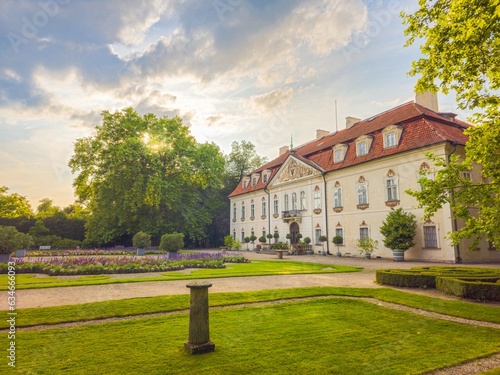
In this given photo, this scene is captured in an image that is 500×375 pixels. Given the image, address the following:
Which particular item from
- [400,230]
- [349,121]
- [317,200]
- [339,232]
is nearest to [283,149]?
[349,121]

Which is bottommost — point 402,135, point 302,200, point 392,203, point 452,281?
point 452,281

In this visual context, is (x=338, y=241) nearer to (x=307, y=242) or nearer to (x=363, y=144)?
(x=307, y=242)

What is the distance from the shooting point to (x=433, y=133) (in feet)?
63.8

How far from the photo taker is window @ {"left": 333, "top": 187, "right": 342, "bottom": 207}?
87.1ft

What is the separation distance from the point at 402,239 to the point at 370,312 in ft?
46.9

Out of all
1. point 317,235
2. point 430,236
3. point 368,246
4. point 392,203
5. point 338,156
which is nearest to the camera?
point 430,236

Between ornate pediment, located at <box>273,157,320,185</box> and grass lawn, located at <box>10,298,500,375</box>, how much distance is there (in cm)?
2304

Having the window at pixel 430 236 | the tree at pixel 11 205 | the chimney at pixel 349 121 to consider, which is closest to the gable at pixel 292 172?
the chimney at pixel 349 121

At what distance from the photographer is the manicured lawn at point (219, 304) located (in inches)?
261

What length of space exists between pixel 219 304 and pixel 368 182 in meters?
18.9

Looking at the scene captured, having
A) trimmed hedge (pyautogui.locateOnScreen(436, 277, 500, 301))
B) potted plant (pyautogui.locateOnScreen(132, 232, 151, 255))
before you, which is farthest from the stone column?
potted plant (pyautogui.locateOnScreen(132, 232, 151, 255))

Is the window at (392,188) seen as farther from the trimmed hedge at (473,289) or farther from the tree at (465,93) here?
the tree at (465,93)

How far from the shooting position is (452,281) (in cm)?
930

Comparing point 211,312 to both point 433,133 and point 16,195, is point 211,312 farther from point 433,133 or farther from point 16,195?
point 16,195
